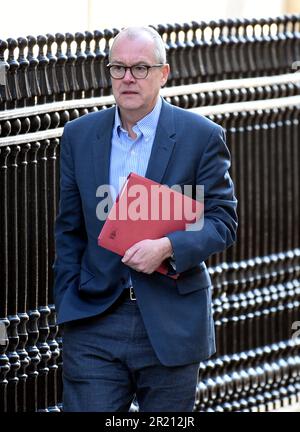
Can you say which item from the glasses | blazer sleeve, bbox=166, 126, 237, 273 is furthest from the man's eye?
blazer sleeve, bbox=166, 126, 237, 273

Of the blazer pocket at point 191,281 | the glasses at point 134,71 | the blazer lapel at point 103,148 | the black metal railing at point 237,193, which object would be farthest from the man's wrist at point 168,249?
the black metal railing at point 237,193

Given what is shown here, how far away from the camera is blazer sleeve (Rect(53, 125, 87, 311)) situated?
21.0 ft

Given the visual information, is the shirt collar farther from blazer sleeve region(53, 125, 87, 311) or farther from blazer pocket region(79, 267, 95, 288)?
blazer pocket region(79, 267, 95, 288)

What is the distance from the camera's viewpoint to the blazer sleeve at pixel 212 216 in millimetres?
6199

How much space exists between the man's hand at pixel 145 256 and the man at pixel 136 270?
0.16ft

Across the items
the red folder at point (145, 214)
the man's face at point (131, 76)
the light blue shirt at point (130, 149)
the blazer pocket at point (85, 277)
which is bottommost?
the blazer pocket at point (85, 277)

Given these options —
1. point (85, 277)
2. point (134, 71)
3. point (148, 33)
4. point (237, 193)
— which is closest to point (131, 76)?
point (134, 71)

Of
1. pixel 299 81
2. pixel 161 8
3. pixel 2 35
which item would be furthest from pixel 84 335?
pixel 161 8

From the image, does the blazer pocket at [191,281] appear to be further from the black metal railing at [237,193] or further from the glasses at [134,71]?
the black metal railing at [237,193]

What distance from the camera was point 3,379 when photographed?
7.34 m

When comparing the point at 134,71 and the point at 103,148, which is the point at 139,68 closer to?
the point at 134,71

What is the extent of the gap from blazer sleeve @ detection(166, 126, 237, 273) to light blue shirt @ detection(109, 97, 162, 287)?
225 mm

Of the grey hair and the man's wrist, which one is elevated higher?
the grey hair
